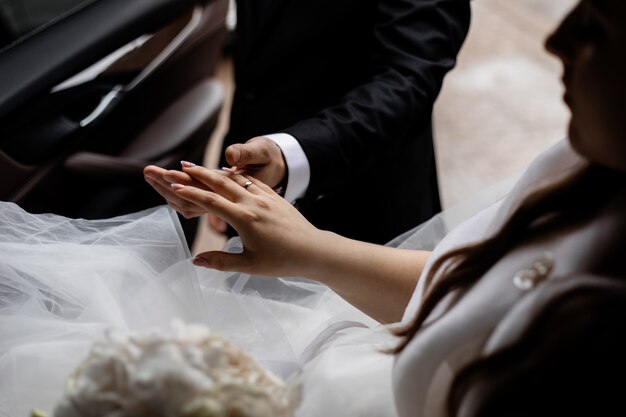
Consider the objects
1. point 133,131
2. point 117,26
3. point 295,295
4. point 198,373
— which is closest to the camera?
point 198,373

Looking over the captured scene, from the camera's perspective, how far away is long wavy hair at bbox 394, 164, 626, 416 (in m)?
0.56

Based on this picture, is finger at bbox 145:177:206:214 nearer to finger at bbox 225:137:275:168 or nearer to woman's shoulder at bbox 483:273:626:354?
finger at bbox 225:137:275:168

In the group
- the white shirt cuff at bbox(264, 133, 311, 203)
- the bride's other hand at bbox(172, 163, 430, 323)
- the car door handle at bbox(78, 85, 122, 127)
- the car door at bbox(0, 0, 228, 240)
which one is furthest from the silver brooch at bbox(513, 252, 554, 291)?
the car door handle at bbox(78, 85, 122, 127)

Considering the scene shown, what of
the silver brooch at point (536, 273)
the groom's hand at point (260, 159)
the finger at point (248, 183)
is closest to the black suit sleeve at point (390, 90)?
the groom's hand at point (260, 159)

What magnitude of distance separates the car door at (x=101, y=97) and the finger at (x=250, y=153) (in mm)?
440

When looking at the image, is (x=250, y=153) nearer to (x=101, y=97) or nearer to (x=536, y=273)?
(x=536, y=273)

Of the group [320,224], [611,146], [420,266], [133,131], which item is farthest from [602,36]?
[133,131]

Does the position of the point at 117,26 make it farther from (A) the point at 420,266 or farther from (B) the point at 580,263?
(B) the point at 580,263

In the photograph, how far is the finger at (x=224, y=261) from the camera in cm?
83

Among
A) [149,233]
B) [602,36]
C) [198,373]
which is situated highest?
[602,36]

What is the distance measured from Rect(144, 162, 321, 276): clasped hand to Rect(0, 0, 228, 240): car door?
0.46 meters

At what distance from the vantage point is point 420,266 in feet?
3.00

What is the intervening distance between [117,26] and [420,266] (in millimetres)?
778

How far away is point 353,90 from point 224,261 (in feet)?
1.67
